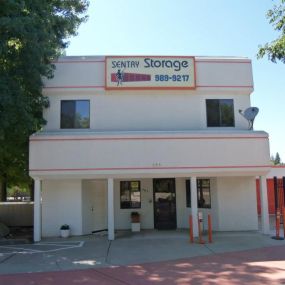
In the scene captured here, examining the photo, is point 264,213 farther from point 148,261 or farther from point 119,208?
point 148,261

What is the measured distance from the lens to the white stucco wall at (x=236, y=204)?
730 inches

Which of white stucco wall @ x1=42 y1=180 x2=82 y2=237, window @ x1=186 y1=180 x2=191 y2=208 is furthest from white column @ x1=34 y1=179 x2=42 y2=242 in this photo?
window @ x1=186 y1=180 x2=191 y2=208

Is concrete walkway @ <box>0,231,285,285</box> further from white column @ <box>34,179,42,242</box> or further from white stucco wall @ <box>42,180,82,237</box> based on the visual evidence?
white stucco wall @ <box>42,180,82,237</box>

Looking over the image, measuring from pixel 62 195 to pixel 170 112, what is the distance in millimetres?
6466

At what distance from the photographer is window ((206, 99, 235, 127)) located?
19062 millimetres

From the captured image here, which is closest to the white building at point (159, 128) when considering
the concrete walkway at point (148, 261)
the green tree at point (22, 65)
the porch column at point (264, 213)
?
the porch column at point (264, 213)

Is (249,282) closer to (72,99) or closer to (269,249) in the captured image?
(269,249)

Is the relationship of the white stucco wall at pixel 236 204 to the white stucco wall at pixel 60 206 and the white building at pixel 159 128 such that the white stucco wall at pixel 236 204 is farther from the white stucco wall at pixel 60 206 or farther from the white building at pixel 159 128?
the white stucco wall at pixel 60 206

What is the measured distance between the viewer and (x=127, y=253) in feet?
43.8

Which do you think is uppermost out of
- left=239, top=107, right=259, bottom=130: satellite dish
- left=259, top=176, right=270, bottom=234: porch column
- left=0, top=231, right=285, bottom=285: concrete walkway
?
left=239, top=107, right=259, bottom=130: satellite dish

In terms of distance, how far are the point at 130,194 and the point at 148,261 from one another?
310 inches

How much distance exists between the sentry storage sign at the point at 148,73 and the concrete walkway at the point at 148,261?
7.07 meters

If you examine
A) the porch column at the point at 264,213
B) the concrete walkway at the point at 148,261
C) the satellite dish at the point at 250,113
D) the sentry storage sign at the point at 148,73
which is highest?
the sentry storage sign at the point at 148,73

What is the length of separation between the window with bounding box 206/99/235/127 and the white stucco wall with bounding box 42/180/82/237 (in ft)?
23.4
